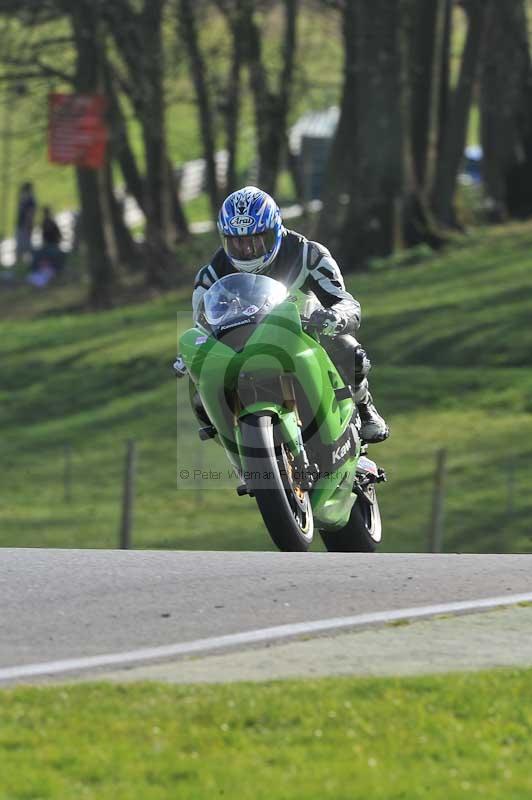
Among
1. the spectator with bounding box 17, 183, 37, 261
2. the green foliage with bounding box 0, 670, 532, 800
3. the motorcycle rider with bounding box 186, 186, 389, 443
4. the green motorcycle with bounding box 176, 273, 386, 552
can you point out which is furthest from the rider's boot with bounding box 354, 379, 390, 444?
the spectator with bounding box 17, 183, 37, 261

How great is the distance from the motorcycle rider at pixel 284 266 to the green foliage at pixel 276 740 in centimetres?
292

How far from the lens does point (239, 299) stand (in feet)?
29.8

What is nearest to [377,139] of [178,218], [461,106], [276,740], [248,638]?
[461,106]

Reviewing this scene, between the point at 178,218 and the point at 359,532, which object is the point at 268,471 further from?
the point at 178,218

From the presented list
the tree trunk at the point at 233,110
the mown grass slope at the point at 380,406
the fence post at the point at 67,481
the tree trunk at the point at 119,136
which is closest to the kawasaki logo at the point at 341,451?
the mown grass slope at the point at 380,406

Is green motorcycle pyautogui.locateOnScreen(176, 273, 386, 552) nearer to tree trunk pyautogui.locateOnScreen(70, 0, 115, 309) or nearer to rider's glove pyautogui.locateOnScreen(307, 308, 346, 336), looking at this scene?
rider's glove pyautogui.locateOnScreen(307, 308, 346, 336)

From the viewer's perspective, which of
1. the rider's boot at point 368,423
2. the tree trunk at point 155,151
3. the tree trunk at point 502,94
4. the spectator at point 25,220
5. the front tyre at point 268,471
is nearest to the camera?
the front tyre at point 268,471

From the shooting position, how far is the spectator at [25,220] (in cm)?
4722

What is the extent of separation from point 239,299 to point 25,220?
3926cm

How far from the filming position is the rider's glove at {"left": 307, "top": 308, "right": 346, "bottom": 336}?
934 centimetres

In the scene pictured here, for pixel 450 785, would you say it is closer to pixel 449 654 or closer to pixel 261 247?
pixel 449 654

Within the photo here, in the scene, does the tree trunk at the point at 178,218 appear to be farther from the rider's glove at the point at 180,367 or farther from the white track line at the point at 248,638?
the white track line at the point at 248,638

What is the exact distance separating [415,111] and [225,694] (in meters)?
29.4

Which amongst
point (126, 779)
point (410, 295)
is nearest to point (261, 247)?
point (126, 779)
